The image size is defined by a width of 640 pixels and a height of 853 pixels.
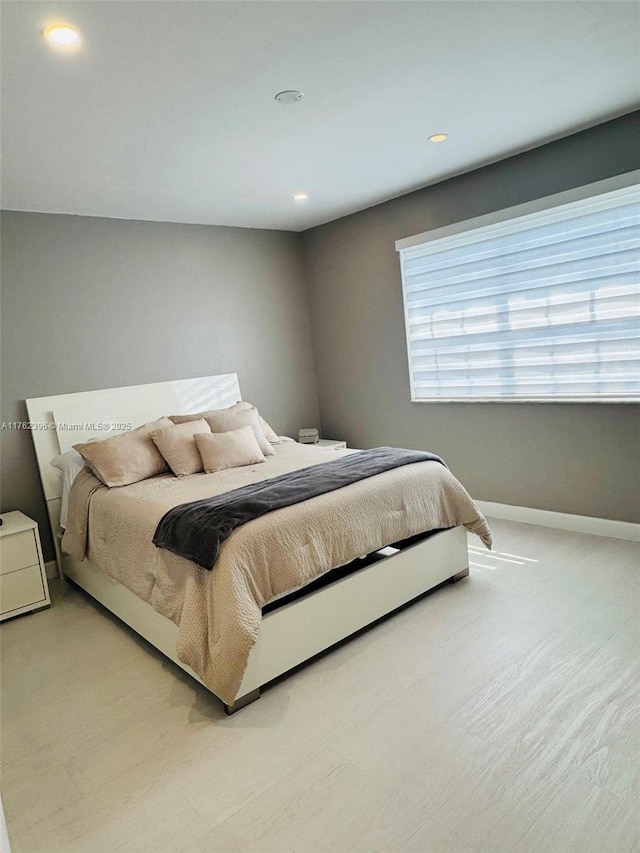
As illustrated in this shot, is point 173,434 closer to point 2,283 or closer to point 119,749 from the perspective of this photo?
point 2,283

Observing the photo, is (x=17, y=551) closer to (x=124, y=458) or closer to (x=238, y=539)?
(x=124, y=458)

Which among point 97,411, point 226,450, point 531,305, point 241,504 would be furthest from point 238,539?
point 531,305

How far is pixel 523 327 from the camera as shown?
12.7 feet

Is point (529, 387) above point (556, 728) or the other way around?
above

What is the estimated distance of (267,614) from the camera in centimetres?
235

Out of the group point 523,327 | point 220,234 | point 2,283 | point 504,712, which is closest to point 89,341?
point 2,283

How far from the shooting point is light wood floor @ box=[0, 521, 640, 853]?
→ 1.65 m

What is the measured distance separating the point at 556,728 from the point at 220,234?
4107mm

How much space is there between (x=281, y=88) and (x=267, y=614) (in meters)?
2.21

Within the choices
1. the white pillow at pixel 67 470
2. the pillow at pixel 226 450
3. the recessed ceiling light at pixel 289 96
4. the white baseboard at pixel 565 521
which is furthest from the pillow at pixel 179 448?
the white baseboard at pixel 565 521

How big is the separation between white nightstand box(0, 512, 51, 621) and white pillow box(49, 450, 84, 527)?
26cm

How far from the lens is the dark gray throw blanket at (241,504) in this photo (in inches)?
91.3

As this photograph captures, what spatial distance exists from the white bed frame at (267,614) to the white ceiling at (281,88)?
52.1 inches

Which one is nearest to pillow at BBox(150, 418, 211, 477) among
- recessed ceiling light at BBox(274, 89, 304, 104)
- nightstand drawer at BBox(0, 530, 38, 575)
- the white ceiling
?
nightstand drawer at BBox(0, 530, 38, 575)
